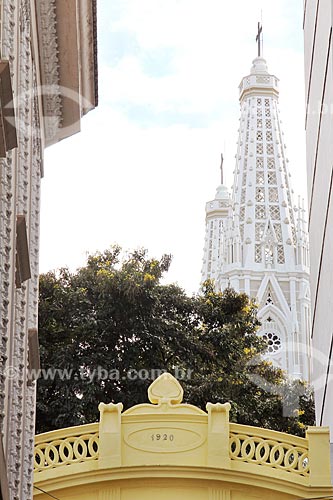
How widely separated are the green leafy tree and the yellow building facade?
776 centimetres

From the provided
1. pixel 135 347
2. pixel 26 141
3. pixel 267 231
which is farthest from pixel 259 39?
pixel 26 141

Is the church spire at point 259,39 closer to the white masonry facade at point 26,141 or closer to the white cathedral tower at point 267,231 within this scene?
the white cathedral tower at point 267,231

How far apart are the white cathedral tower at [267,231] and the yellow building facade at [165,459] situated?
51708 mm

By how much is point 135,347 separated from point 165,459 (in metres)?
9.81

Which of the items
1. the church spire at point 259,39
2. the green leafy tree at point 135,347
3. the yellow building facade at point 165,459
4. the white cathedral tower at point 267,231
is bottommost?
the yellow building facade at point 165,459

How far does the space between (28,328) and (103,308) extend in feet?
45.4

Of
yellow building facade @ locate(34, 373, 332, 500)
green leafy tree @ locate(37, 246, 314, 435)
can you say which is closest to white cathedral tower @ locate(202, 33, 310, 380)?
green leafy tree @ locate(37, 246, 314, 435)

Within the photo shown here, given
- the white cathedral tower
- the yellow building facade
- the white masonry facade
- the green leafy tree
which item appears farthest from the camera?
the white cathedral tower

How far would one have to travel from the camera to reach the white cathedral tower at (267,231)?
67.4 metres

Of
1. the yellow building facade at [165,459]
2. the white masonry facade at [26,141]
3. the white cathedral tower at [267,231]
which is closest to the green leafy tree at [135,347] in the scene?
the yellow building facade at [165,459]

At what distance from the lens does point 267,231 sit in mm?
67750

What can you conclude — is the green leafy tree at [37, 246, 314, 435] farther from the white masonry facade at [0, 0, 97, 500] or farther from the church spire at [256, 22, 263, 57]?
the church spire at [256, 22, 263, 57]

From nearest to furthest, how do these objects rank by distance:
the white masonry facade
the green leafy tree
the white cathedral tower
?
the white masonry facade
the green leafy tree
the white cathedral tower

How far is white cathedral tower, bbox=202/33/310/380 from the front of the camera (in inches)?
2653
